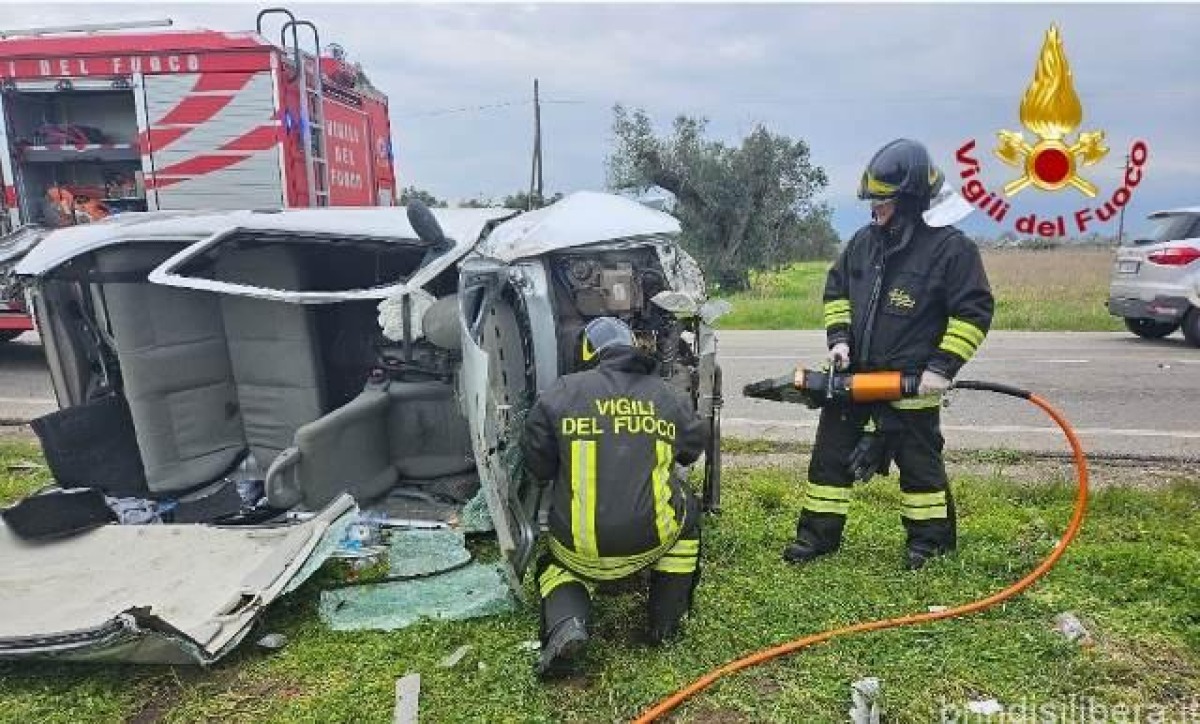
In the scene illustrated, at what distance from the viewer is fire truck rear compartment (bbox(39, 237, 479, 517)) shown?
413 cm

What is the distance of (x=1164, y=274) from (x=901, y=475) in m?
7.67

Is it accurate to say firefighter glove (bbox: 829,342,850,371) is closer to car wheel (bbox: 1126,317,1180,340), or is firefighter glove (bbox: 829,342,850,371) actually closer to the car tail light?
the car tail light

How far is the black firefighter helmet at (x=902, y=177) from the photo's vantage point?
3.32 meters

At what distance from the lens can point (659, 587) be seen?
3.02m

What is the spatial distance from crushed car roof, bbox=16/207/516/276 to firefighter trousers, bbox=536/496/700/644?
1483 mm

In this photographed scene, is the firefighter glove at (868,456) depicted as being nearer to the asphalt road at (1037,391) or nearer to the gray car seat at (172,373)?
the asphalt road at (1037,391)

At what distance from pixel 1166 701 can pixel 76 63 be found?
8.64 meters

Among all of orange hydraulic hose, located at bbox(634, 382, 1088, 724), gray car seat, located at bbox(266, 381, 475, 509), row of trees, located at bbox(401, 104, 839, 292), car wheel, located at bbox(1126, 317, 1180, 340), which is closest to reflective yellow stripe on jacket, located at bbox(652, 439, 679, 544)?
orange hydraulic hose, located at bbox(634, 382, 1088, 724)

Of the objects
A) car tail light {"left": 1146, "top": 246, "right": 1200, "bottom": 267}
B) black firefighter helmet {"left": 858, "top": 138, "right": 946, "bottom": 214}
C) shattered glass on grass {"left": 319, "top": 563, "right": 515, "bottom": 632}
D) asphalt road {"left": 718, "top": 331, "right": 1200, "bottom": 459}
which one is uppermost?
black firefighter helmet {"left": 858, "top": 138, "right": 946, "bottom": 214}

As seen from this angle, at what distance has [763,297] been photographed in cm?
1720

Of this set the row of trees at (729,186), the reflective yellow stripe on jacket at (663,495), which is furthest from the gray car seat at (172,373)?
the row of trees at (729,186)

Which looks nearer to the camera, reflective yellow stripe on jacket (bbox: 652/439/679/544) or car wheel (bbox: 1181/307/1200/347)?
reflective yellow stripe on jacket (bbox: 652/439/679/544)

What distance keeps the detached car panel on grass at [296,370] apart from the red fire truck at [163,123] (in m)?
3.29

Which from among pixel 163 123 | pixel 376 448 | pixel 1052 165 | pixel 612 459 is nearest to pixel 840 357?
pixel 612 459
